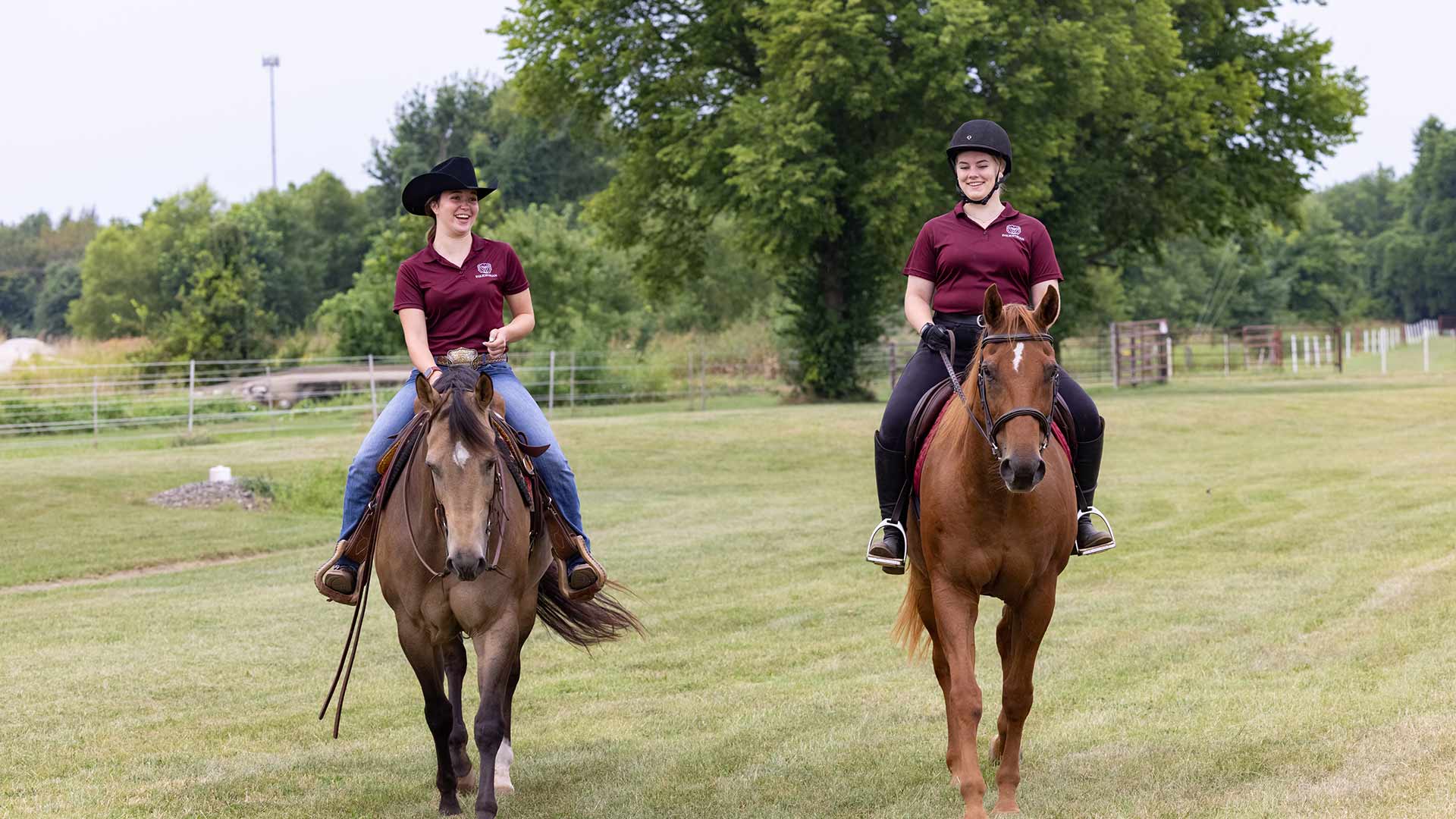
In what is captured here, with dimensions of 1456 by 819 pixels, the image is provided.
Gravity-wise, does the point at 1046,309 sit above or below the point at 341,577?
above

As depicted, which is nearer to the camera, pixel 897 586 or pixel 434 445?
pixel 434 445

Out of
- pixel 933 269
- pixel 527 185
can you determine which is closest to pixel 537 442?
pixel 933 269

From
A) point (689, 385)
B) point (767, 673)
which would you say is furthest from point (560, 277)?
point (767, 673)

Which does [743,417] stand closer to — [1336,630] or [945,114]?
[945,114]

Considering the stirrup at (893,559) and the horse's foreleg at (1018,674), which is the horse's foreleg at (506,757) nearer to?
the stirrup at (893,559)

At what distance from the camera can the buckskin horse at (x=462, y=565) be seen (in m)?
6.07

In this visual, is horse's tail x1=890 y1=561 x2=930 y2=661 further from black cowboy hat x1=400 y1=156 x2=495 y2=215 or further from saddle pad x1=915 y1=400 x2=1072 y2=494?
black cowboy hat x1=400 y1=156 x2=495 y2=215

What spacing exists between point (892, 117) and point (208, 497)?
22.8 meters

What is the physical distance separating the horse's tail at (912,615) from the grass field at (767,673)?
0.57 m

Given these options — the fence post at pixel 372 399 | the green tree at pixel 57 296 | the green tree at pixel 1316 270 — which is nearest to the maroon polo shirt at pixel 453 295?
the fence post at pixel 372 399

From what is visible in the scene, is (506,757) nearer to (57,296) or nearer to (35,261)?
(57,296)

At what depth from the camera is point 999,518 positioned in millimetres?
6508

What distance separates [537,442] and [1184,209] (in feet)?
134

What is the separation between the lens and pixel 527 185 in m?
77.7
